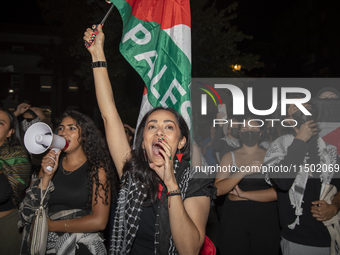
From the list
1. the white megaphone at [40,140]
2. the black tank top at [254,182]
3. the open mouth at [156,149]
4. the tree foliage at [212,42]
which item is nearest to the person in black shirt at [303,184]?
the black tank top at [254,182]

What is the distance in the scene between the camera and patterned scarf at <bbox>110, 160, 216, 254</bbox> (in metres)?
1.76

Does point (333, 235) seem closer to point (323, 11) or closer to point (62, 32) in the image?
point (62, 32)

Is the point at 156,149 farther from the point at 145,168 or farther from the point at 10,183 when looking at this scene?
Result: the point at 10,183

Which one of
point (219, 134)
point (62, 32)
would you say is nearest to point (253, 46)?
point (62, 32)

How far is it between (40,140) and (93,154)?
0.57 meters

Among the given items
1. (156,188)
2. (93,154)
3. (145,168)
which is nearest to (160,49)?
(93,154)

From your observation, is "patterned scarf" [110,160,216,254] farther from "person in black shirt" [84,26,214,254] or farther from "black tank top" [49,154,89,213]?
"black tank top" [49,154,89,213]

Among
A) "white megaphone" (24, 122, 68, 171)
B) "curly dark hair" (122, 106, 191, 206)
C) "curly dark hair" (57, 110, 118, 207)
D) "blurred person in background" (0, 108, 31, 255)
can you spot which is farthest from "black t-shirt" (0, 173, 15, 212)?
"curly dark hair" (122, 106, 191, 206)

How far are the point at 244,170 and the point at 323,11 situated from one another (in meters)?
45.4

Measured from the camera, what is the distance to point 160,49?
9.57 feet

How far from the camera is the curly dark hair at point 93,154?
2.59 metres

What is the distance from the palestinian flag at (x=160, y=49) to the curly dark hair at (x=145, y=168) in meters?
0.65

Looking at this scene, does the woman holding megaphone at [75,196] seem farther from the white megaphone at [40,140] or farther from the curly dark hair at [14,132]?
the curly dark hair at [14,132]

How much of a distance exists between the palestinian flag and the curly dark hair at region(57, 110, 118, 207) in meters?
0.54
